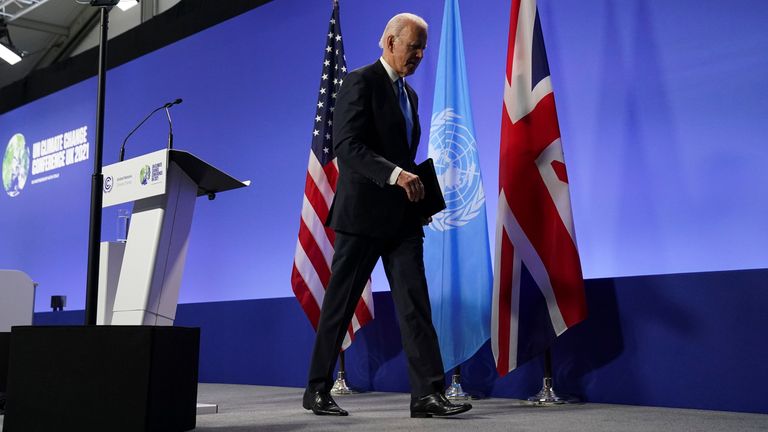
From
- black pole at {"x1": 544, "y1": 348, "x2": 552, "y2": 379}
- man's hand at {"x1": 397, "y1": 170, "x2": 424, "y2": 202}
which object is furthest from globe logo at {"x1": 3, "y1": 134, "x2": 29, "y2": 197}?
man's hand at {"x1": 397, "y1": 170, "x2": 424, "y2": 202}

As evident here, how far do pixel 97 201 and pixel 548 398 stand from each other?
191 cm

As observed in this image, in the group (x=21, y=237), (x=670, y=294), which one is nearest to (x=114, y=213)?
(x=21, y=237)

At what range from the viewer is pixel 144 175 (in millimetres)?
2600

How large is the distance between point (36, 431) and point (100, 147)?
2.44 ft

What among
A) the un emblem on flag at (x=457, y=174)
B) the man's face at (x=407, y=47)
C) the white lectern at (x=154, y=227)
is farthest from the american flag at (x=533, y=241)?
the white lectern at (x=154, y=227)

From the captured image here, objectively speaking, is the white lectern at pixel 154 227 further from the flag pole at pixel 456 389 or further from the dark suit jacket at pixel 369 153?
the flag pole at pixel 456 389

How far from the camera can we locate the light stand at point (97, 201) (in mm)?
2098

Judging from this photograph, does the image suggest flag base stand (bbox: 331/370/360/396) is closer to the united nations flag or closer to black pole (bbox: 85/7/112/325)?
the united nations flag

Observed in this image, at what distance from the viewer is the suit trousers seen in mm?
2625

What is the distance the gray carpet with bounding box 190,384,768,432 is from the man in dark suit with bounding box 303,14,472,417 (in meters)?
0.14

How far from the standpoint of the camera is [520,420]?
260cm

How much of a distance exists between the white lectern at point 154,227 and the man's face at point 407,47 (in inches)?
27.5

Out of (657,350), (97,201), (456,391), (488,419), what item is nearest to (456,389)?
(456,391)

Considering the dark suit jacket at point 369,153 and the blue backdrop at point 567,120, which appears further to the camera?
the blue backdrop at point 567,120
